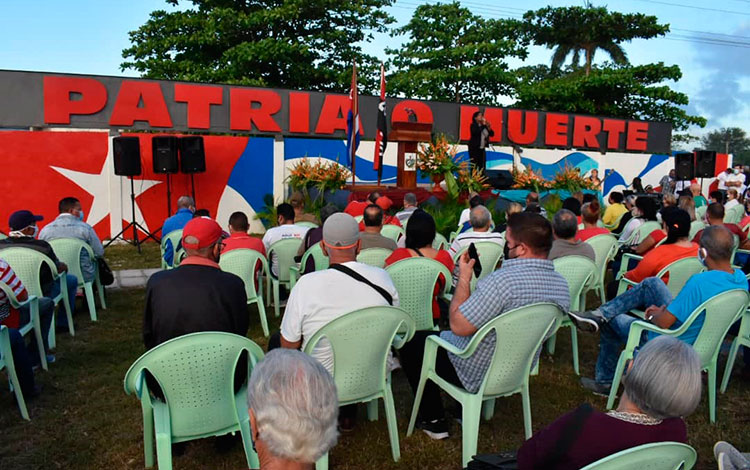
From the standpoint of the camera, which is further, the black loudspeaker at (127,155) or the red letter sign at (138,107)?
the red letter sign at (138,107)

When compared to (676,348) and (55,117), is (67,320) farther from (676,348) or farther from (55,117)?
(55,117)

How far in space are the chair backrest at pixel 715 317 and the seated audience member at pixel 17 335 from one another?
12.3 ft

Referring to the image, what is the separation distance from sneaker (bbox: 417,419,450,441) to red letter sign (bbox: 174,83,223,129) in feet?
32.9

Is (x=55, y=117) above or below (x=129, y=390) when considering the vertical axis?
above

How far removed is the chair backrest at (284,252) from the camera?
5113 mm

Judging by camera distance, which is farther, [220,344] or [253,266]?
[253,266]

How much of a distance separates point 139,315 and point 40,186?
6.00 m

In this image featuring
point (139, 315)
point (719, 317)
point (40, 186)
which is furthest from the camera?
point (40, 186)

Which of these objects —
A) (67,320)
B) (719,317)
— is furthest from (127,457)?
(719,317)

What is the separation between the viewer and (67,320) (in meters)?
4.79

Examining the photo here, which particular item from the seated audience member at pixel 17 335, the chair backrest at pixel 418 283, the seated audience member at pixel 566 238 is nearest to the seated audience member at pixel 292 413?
the chair backrest at pixel 418 283

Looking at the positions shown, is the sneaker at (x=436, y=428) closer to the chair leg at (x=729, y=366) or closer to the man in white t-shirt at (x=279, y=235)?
the chair leg at (x=729, y=366)

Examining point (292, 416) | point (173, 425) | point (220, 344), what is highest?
point (292, 416)

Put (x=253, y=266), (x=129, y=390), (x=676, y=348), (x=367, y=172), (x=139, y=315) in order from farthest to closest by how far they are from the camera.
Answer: (x=367, y=172) < (x=139, y=315) < (x=253, y=266) < (x=129, y=390) < (x=676, y=348)
